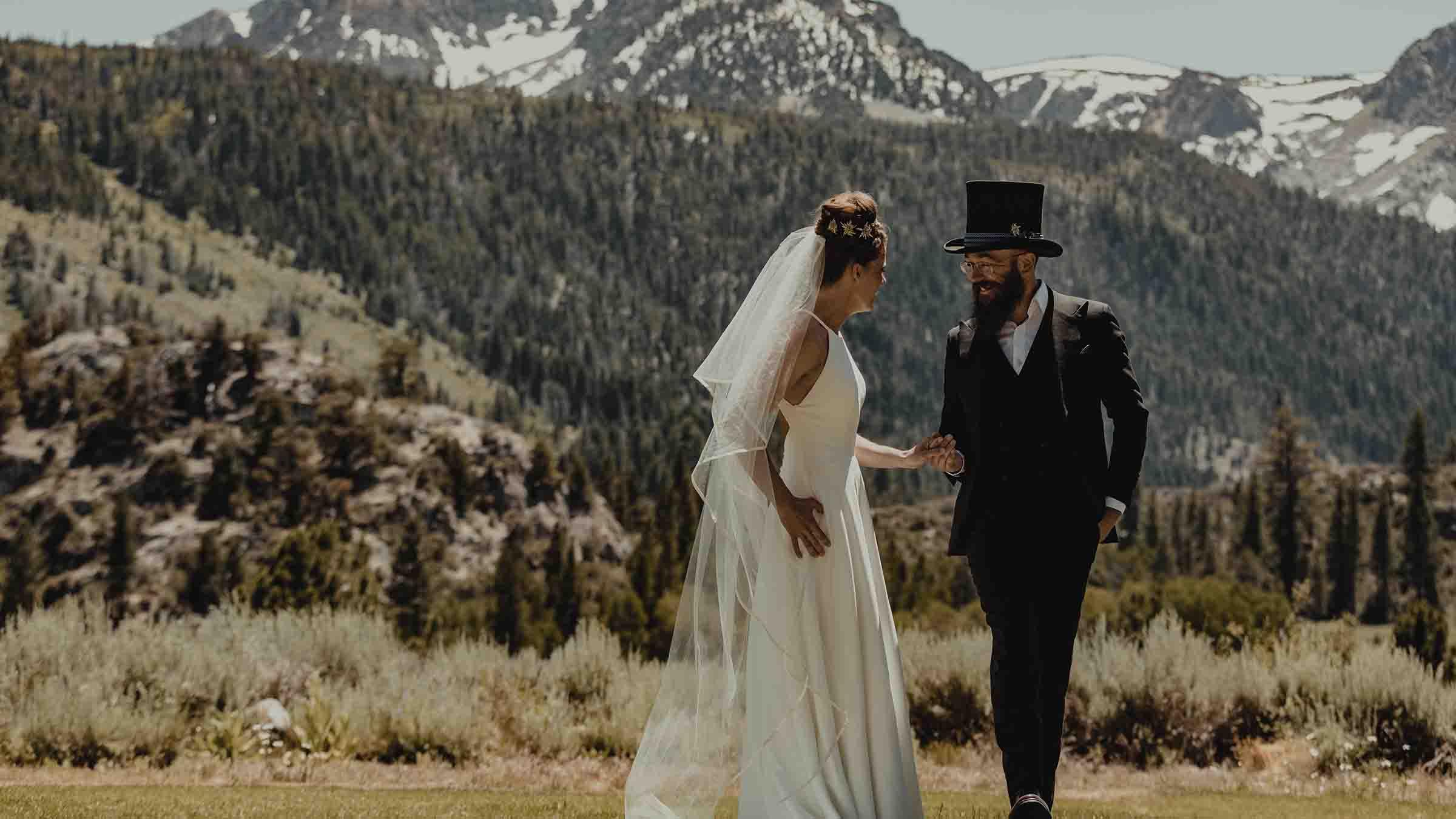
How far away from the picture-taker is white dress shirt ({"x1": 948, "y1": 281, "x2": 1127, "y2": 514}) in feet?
21.2

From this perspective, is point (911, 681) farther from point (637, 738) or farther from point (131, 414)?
point (131, 414)

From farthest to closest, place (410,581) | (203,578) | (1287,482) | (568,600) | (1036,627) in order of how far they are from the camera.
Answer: (1287,482) < (568,600) < (410,581) < (203,578) < (1036,627)

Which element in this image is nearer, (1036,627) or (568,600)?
(1036,627)

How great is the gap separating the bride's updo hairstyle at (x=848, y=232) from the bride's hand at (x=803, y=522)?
94cm

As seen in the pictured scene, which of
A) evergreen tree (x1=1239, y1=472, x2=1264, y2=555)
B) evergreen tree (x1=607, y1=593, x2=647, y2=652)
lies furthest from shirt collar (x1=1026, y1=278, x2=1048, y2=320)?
evergreen tree (x1=1239, y1=472, x2=1264, y2=555)

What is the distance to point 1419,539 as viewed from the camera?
4154 inches

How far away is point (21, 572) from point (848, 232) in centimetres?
6045

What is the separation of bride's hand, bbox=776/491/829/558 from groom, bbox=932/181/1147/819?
0.57m

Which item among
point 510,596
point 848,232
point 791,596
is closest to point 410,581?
point 510,596

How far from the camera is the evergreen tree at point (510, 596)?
6303 centimetres

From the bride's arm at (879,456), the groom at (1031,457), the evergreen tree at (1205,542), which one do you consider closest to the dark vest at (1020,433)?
the groom at (1031,457)

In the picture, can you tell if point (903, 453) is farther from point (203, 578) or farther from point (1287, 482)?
point (1287, 482)

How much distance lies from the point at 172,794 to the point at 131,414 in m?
64.1

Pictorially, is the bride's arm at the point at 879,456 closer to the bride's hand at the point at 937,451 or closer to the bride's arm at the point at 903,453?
the bride's arm at the point at 903,453
